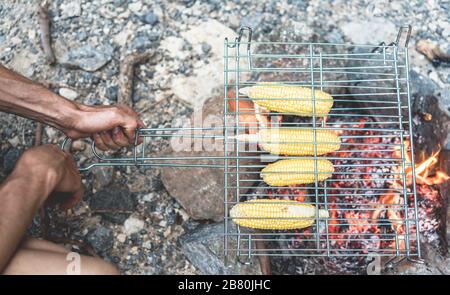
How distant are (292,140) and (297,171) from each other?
180 mm

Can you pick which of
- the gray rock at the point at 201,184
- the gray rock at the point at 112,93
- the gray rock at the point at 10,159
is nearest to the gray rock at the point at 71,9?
the gray rock at the point at 112,93

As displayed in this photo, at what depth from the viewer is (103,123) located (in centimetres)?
281

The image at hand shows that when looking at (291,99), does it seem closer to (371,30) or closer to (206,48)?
(206,48)

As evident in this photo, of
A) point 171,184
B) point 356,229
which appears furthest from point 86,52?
point 356,229

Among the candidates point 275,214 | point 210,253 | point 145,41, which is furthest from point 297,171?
point 145,41

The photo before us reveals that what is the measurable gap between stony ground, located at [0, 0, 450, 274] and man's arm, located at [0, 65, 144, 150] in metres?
0.81

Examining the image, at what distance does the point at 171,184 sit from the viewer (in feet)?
11.4

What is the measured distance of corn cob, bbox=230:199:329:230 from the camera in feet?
9.34

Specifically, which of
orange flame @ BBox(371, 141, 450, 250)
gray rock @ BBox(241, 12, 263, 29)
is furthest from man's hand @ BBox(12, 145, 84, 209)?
orange flame @ BBox(371, 141, 450, 250)

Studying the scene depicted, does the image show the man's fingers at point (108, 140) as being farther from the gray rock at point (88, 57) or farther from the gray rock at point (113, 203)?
the gray rock at point (88, 57)

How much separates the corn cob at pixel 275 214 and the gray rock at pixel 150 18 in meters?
1.85

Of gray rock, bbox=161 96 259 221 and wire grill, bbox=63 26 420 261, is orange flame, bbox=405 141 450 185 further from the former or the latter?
gray rock, bbox=161 96 259 221

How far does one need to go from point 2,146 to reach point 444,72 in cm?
327
